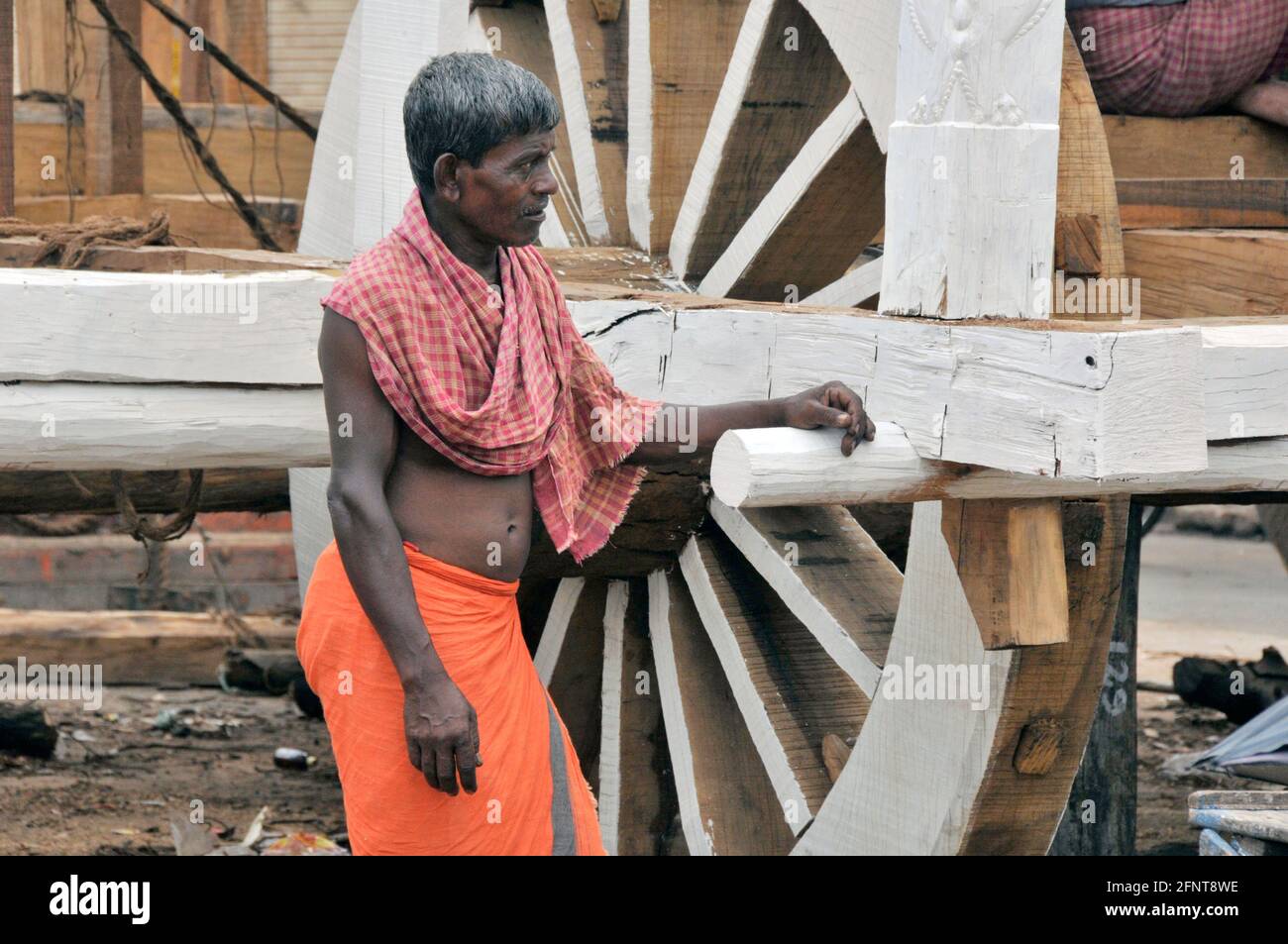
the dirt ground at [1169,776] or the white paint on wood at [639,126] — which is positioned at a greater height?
the white paint on wood at [639,126]

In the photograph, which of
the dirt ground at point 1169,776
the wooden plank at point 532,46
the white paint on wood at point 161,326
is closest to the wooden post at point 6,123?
the wooden plank at point 532,46

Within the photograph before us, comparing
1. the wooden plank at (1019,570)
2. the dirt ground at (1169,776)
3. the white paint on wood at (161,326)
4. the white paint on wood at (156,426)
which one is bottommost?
the dirt ground at (1169,776)

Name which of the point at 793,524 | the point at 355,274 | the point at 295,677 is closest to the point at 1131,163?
the point at 793,524

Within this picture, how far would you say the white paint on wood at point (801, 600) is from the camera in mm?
3588

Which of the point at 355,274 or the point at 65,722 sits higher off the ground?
the point at 355,274

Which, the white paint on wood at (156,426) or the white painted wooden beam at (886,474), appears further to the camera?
the white paint on wood at (156,426)

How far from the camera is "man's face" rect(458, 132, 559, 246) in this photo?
2531mm

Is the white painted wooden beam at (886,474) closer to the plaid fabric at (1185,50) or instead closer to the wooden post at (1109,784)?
the plaid fabric at (1185,50)

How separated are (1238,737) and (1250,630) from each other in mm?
4367

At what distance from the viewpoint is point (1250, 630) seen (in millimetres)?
8555

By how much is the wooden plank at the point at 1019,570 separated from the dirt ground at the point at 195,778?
2.93m

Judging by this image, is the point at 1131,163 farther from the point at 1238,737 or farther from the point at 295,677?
the point at 295,677

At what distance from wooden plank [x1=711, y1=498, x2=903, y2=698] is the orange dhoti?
3.34ft

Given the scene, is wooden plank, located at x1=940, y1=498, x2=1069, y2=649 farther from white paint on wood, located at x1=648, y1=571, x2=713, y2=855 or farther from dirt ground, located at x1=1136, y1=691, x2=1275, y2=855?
dirt ground, located at x1=1136, y1=691, x2=1275, y2=855
